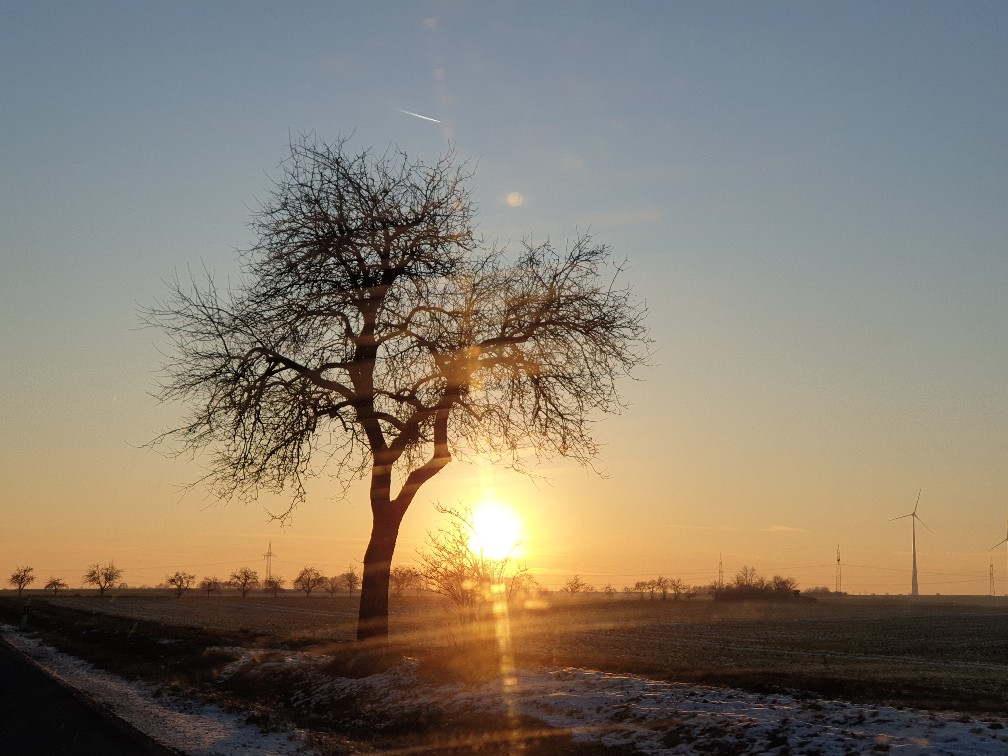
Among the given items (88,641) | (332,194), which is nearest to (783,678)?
(332,194)

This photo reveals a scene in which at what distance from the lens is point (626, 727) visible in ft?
41.1

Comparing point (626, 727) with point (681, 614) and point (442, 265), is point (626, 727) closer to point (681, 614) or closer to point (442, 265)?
point (442, 265)

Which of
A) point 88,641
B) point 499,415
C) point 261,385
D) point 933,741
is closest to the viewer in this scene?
point 933,741

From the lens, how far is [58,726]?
557 inches

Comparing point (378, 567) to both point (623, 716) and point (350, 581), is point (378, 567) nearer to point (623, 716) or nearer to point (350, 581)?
point (623, 716)

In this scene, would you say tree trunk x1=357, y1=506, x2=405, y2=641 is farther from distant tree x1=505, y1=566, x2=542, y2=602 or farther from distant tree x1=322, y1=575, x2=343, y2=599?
distant tree x1=322, y1=575, x2=343, y2=599

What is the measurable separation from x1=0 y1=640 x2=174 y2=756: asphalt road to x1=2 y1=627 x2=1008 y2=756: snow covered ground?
52 cm

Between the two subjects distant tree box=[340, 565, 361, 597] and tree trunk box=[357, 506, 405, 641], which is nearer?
tree trunk box=[357, 506, 405, 641]

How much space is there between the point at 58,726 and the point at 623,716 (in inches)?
352

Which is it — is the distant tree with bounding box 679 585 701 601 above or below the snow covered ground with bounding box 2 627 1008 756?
below

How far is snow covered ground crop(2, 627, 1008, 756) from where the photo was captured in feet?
34.8

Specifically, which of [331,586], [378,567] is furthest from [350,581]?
[378,567]

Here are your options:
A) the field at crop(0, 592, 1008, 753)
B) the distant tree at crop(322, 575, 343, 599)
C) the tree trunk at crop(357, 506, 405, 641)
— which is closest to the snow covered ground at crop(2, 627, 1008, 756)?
the field at crop(0, 592, 1008, 753)

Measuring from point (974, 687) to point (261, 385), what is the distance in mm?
18048
